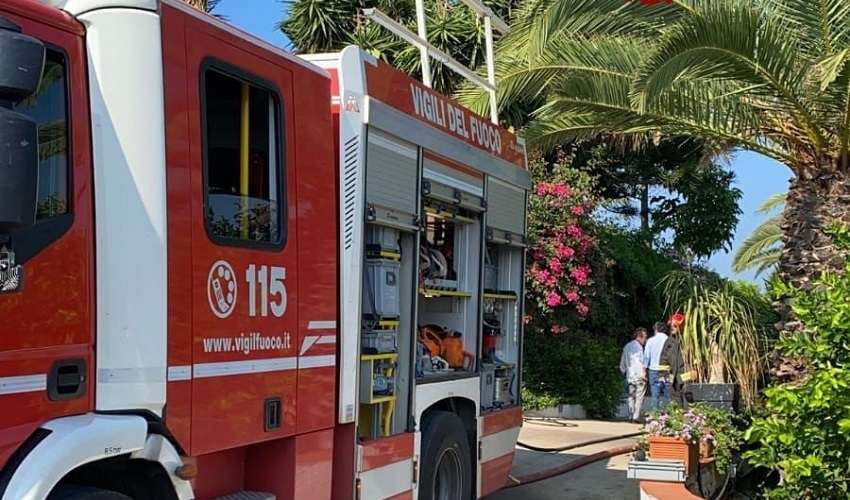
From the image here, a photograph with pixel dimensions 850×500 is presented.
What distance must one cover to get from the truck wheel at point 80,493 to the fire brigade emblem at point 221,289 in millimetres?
944

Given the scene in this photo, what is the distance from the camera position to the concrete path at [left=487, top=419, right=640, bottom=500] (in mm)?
9586

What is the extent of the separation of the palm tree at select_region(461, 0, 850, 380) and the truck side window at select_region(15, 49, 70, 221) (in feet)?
18.8

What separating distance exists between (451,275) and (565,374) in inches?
358

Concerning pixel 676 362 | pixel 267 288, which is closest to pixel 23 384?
pixel 267 288

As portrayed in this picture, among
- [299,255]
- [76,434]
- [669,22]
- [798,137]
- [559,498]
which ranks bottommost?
[559,498]

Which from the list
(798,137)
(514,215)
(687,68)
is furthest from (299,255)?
(798,137)

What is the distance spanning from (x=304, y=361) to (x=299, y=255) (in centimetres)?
56

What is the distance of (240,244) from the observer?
461 cm

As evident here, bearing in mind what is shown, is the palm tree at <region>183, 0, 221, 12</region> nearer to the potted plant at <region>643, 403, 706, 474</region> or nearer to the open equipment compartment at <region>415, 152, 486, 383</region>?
the open equipment compartment at <region>415, 152, 486, 383</region>

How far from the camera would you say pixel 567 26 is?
10055mm

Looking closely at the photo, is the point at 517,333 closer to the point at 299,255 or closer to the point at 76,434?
the point at 299,255

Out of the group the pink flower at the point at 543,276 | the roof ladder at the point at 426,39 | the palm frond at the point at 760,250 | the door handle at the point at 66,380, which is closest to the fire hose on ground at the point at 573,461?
the pink flower at the point at 543,276

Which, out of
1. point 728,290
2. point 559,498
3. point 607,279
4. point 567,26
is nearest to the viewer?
point 559,498

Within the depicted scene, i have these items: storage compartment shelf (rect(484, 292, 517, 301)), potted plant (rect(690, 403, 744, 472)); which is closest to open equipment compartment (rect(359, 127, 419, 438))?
storage compartment shelf (rect(484, 292, 517, 301))
